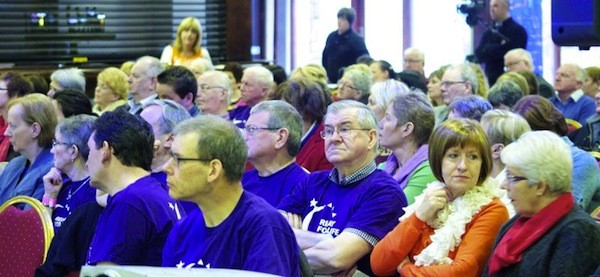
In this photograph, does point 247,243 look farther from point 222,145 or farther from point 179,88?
point 179,88

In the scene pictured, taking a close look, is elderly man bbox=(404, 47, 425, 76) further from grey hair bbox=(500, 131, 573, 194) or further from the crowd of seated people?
grey hair bbox=(500, 131, 573, 194)

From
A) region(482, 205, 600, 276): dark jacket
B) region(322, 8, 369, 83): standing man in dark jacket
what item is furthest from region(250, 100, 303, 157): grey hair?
region(322, 8, 369, 83): standing man in dark jacket

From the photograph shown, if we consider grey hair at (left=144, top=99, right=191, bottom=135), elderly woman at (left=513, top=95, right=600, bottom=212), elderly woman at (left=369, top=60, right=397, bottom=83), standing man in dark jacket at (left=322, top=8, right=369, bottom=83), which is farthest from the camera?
standing man in dark jacket at (left=322, top=8, right=369, bottom=83)

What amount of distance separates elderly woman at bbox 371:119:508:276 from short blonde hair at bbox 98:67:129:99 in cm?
515

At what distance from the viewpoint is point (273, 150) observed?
17.5 feet

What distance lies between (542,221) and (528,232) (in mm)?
57

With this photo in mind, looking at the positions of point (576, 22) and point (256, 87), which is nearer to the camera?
point (576, 22)

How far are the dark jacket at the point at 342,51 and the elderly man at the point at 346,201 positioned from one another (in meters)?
7.88

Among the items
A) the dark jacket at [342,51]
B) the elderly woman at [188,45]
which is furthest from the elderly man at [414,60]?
the elderly woman at [188,45]

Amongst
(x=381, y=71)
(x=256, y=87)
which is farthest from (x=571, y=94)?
(x=256, y=87)

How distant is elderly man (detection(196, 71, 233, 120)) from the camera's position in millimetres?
8070

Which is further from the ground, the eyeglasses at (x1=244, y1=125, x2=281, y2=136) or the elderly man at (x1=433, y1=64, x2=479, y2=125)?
the elderly man at (x1=433, y1=64, x2=479, y2=125)

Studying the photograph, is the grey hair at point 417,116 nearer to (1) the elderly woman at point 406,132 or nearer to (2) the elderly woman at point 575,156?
(1) the elderly woman at point 406,132

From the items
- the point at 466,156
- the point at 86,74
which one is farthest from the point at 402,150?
the point at 86,74
